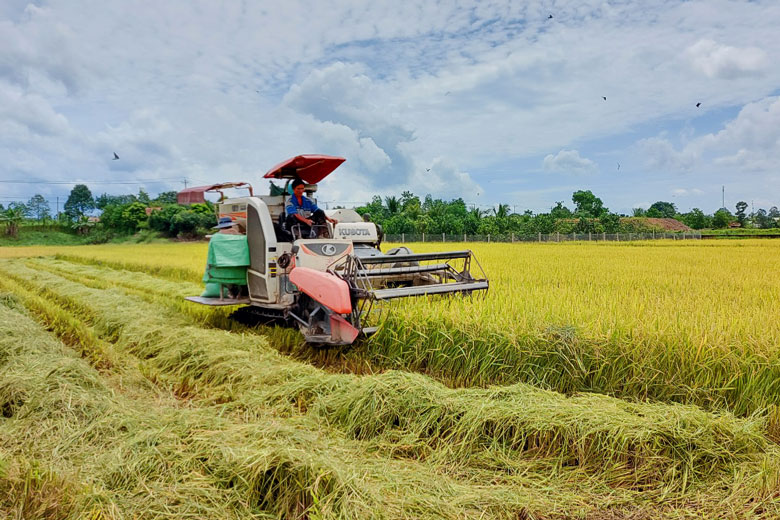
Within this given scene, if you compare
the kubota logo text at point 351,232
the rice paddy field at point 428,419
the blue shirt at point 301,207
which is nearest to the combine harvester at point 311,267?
the kubota logo text at point 351,232

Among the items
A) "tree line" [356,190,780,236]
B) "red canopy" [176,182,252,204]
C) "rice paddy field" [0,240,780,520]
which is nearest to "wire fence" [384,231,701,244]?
"tree line" [356,190,780,236]

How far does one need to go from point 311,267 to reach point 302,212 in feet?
3.41

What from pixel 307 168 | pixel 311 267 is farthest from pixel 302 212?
pixel 311 267

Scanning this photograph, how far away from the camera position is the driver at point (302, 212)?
23.9ft

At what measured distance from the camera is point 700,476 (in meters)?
3.31

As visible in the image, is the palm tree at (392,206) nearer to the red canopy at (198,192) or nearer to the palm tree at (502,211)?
the palm tree at (502,211)

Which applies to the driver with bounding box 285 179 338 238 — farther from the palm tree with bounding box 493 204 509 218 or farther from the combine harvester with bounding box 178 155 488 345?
the palm tree with bounding box 493 204 509 218

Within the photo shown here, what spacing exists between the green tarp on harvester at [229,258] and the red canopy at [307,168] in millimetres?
1025

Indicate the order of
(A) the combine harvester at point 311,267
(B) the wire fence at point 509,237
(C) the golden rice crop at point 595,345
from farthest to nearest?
(B) the wire fence at point 509,237 → (A) the combine harvester at point 311,267 → (C) the golden rice crop at point 595,345

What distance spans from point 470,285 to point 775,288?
5.13 metres

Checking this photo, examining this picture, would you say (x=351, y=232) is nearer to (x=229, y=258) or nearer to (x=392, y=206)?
(x=229, y=258)

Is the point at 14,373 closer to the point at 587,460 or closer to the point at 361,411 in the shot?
the point at 361,411

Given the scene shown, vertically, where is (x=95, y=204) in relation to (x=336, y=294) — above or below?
above

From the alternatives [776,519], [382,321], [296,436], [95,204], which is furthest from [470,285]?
[95,204]
